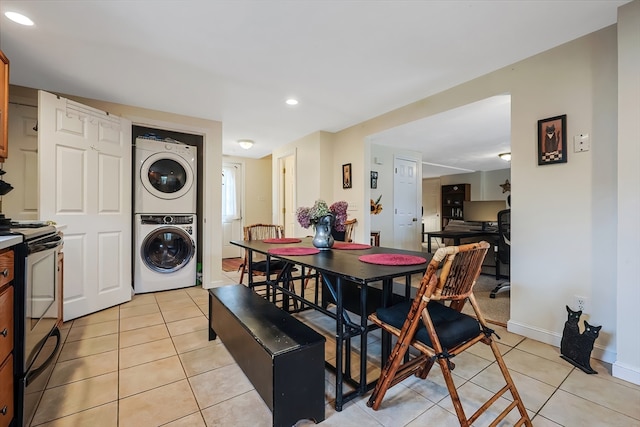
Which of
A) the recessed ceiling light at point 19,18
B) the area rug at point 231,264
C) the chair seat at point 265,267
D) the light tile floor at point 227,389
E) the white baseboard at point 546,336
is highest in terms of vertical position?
the recessed ceiling light at point 19,18

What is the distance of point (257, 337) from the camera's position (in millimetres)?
1390

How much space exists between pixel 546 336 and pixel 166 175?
414 cm

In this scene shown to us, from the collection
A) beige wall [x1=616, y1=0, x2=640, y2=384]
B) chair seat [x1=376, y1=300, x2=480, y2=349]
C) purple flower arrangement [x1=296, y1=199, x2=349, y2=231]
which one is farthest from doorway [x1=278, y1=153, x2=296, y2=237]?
Answer: beige wall [x1=616, y1=0, x2=640, y2=384]

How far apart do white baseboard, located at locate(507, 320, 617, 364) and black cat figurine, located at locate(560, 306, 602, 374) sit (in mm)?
178

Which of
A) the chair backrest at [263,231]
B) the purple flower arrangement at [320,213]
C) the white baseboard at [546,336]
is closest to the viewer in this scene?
the white baseboard at [546,336]

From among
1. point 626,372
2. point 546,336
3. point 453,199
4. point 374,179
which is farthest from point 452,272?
point 453,199

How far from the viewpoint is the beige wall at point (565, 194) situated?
6.14 feet

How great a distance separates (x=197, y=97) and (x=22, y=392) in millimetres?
2690

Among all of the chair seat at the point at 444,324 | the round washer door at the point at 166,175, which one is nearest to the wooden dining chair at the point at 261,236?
the round washer door at the point at 166,175

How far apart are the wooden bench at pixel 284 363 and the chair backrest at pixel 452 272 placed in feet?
1.85

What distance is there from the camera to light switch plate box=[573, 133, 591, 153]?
1951mm

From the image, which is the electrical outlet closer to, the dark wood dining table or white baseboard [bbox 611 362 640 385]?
white baseboard [bbox 611 362 640 385]

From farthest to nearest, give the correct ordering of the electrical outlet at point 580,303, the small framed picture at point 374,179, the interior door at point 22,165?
the small framed picture at point 374,179, the interior door at point 22,165, the electrical outlet at point 580,303

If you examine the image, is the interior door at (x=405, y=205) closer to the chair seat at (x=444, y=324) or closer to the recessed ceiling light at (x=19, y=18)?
the chair seat at (x=444, y=324)
